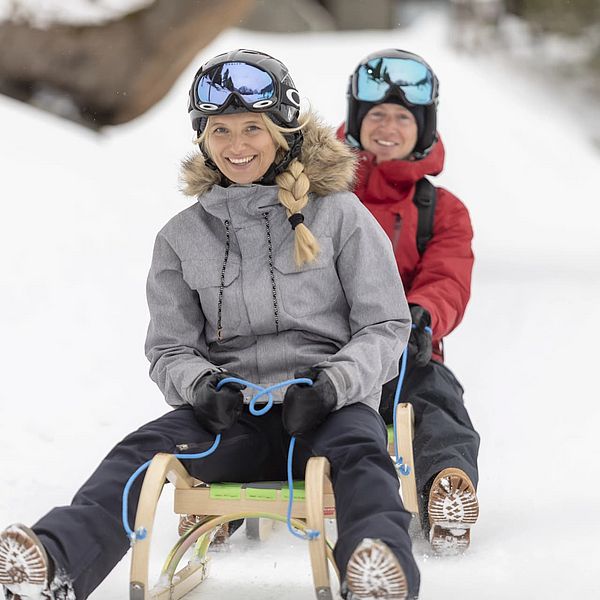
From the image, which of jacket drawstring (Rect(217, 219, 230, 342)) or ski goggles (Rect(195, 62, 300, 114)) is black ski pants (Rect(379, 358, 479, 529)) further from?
ski goggles (Rect(195, 62, 300, 114))

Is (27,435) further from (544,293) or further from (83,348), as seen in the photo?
(544,293)

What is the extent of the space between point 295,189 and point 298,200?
0.12ft

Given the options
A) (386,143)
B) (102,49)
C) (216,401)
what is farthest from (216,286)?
(102,49)

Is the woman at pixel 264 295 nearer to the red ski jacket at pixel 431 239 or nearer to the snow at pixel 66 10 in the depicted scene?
the red ski jacket at pixel 431 239

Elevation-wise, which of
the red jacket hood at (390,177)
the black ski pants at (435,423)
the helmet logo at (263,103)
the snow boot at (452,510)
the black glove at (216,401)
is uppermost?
the helmet logo at (263,103)

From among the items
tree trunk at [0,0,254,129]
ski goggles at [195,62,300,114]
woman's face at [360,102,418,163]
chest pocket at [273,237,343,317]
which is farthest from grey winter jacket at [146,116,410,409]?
tree trunk at [0,0,254,129]

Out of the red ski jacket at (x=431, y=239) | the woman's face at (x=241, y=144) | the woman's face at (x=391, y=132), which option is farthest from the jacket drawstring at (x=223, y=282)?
the woman's face at (x=391, y=132)

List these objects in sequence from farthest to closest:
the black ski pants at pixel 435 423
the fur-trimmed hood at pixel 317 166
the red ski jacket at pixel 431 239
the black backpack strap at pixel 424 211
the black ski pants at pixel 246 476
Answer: the black backpack strap at pixel 424 211
the red ski jacket at pixel 431 239
the black ski pants at pixel 435 423
the fur-trimmed hood at pixel 317 166
the black ski pants at pixel 246 476

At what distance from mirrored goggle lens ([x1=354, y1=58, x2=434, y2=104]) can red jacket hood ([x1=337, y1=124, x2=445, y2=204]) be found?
216 millimetres

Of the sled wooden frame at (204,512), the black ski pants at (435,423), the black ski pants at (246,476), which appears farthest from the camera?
the black ski pants at (435,423)

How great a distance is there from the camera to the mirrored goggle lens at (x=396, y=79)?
389 centimetres

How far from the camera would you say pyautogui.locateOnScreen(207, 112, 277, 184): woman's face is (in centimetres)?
279

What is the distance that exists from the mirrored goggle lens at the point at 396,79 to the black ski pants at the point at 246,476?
61.8 inches

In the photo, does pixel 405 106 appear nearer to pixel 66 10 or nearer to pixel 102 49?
pixel 102 49
